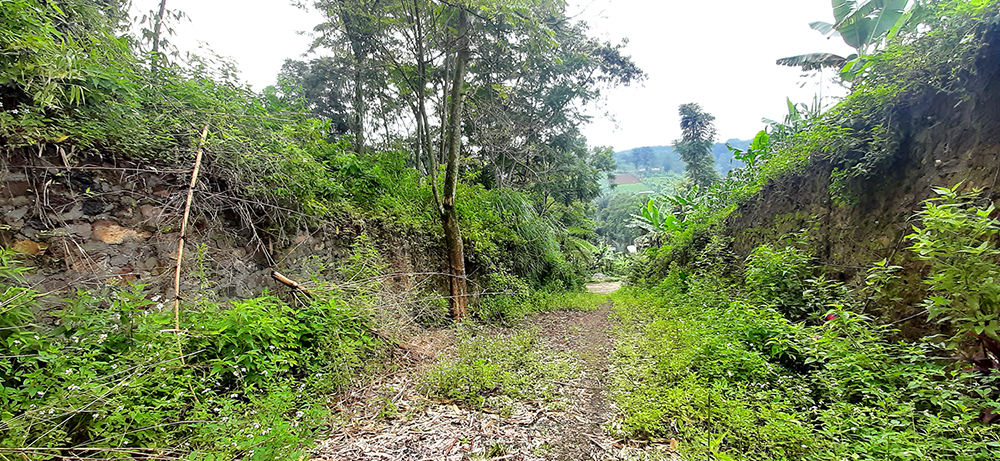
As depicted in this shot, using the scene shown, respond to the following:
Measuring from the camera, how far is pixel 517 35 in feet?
19.6

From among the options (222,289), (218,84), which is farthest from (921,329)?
(218,84)

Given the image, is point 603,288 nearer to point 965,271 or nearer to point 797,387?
point 797,387

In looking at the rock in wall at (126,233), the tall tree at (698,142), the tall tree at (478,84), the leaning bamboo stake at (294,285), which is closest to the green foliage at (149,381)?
the rock in wall at (126,233)

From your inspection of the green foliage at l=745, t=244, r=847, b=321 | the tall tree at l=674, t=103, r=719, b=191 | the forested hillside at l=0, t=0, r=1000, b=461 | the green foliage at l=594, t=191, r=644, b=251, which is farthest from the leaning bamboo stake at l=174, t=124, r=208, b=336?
the green foliage at l=594, t=191, r=644, b=251

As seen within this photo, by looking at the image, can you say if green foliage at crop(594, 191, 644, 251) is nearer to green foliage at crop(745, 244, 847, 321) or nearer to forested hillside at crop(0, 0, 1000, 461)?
forested hillside at crop(0, 0, 1000, 461)

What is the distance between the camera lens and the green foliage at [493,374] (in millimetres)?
3074

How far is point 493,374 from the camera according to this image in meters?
3.36

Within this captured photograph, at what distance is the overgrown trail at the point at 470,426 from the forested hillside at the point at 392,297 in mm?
21

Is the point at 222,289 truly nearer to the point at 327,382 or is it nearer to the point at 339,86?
the point at 327,382

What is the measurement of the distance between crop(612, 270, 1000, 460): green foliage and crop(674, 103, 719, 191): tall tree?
17.0 m

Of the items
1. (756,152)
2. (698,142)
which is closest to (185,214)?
(756,152)

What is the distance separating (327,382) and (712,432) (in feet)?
9.12

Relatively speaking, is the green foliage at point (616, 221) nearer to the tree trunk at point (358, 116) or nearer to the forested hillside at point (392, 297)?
the tree trunk at point (358, 116)

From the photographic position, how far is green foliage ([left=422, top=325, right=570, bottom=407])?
10.1ft
